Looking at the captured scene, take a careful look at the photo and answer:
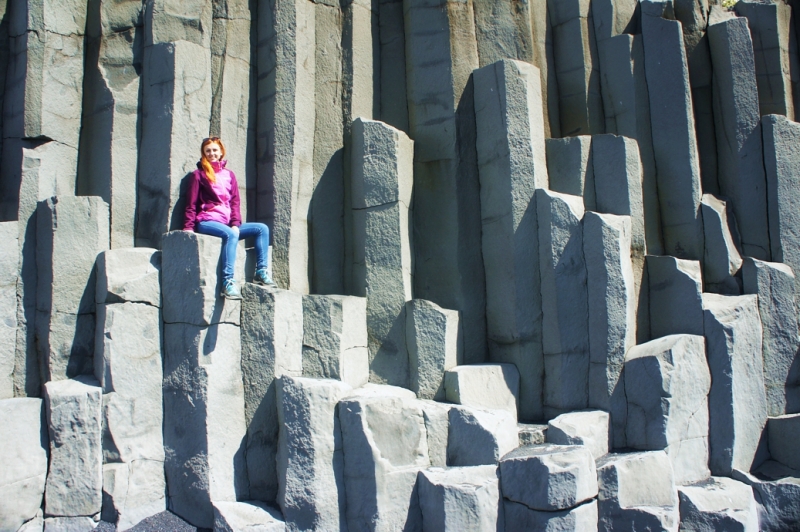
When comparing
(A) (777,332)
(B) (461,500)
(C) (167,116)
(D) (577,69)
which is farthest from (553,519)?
(D) (577,69)

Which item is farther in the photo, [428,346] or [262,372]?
[428,346]

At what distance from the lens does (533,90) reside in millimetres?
6723

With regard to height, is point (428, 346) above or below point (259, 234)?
below

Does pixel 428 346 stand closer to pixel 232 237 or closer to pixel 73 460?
pixel 232 237

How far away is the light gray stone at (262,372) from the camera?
5.62 m

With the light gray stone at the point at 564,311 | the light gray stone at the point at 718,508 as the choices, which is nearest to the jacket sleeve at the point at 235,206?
the light gray stone at the point at 564,311

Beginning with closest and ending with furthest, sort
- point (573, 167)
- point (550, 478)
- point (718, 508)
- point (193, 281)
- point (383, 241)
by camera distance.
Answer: point (550, 478) → point (193, 281) → point (718, 508) → point (383, 241) → point (573, 167)

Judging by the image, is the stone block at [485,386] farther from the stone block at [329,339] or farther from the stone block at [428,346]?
the stone block at [329,339]

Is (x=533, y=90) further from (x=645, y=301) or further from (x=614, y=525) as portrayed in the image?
(x=614, y=525)

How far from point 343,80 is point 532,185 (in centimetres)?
224

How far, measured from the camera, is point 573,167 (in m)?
6.80

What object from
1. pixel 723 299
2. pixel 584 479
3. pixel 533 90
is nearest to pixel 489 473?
pixel 584 479

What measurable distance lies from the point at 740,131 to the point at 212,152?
549 cm

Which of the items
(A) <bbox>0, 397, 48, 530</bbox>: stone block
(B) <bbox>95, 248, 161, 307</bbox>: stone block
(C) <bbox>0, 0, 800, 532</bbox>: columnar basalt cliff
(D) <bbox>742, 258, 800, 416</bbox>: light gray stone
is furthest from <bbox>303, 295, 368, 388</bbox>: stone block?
(D) <bbox>742, 258, 800, 416</bbox>: light gray stone
